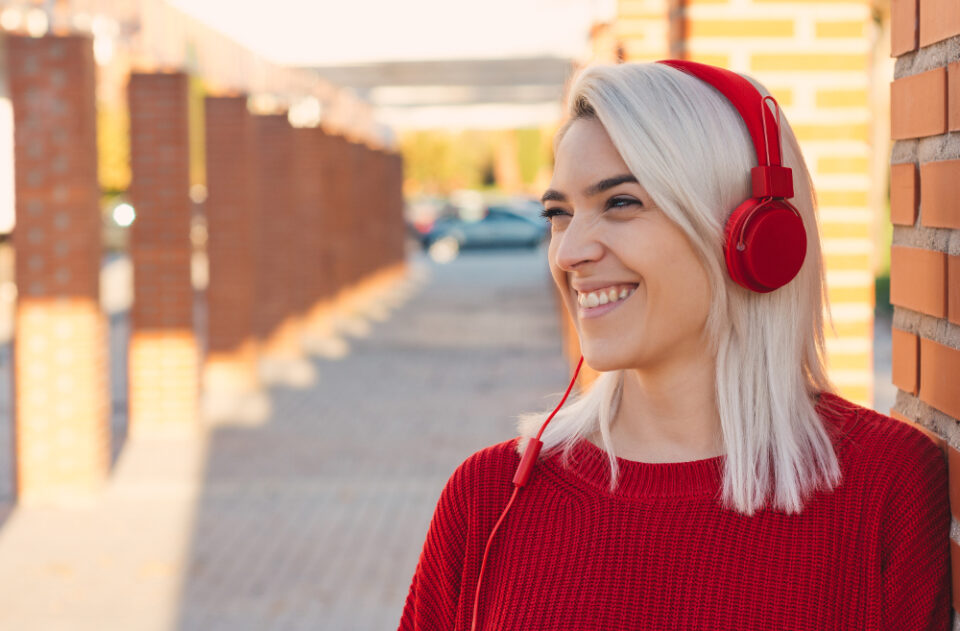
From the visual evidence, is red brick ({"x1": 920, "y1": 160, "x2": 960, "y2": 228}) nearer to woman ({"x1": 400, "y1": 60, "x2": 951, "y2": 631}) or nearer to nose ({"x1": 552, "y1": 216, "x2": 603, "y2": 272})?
woman ({"x1": 400, "y1": 60, "x2": 951, "y2": 631})

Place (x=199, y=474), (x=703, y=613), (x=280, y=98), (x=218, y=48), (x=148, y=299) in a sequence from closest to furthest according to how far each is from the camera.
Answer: (x=703, y=613)
(x=199, y=474)
(x=148, y=299)
(x=218, y=48)
(x=280, y=98)

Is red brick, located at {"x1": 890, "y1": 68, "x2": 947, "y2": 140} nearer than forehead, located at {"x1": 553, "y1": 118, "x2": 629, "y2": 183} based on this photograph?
Yes

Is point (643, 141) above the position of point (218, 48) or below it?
below

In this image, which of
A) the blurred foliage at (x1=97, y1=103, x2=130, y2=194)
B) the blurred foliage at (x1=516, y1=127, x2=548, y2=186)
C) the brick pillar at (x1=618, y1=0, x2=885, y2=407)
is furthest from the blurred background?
the blurred foliage at (x1=516, y1=127, x2=548, y2=186)

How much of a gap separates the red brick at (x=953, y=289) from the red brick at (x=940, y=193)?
0.05 m

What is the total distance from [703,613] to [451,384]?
35.2 ft

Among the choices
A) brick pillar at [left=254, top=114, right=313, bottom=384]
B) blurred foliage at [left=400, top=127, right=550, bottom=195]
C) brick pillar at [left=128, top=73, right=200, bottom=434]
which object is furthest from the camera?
blurred foliage at [left=400, top=127, right=550, bottom=195]

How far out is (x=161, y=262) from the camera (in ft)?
31.1

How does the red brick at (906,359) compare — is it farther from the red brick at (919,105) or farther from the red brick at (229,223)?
the red brick at (229,223)

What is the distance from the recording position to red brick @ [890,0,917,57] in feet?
5.31

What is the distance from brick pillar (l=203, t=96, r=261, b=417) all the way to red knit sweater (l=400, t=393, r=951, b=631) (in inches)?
381

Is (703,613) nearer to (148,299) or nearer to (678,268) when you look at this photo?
(678,268)

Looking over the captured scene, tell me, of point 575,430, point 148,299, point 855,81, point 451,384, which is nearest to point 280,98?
point 451,384

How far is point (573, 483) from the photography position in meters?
1.74
